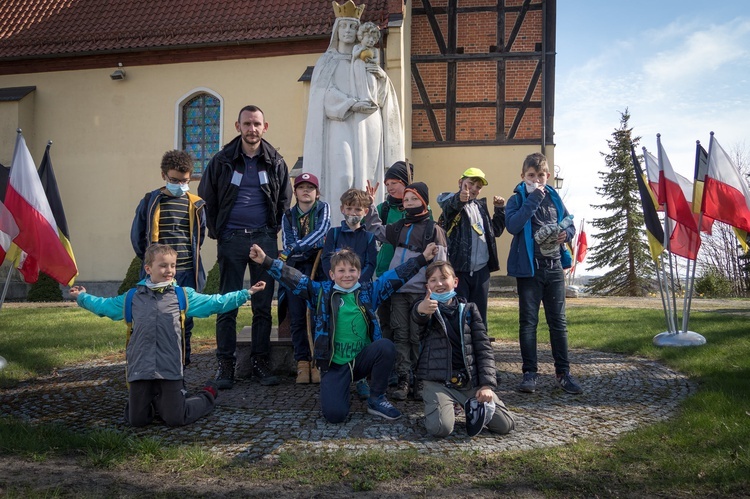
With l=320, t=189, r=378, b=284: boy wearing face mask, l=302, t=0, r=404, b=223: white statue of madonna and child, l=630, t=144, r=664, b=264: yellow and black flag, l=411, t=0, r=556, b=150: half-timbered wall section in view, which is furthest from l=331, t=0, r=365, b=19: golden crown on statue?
l=411, t=0, r=556, b=150: half-timbered wall section

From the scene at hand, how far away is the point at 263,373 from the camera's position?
15.7 feet

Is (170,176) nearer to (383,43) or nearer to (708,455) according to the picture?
(708,455)

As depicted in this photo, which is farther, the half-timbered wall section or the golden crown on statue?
the half-timbered wall section

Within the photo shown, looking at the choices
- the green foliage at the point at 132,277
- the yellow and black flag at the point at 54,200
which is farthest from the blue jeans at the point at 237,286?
the green foliage at the point at 132,277

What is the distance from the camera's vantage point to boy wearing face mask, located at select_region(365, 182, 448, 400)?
4.40 meters

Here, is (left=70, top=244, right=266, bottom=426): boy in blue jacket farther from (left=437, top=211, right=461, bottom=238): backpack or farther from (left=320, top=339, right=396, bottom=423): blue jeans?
(left=437, top=211, right=461, bottom=238): backpack

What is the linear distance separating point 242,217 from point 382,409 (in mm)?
1964

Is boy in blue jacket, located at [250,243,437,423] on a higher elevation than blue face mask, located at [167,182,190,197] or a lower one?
lower

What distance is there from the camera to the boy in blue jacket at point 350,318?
12.8 ft

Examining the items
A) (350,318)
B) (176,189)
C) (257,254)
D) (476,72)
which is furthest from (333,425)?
(476,72)

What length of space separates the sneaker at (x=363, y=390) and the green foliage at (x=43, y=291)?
43.6ft

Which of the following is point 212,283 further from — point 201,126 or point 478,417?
point 478,417

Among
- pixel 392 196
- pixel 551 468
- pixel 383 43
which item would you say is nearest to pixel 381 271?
pixel 392 196

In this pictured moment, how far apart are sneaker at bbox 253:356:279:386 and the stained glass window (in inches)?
493
